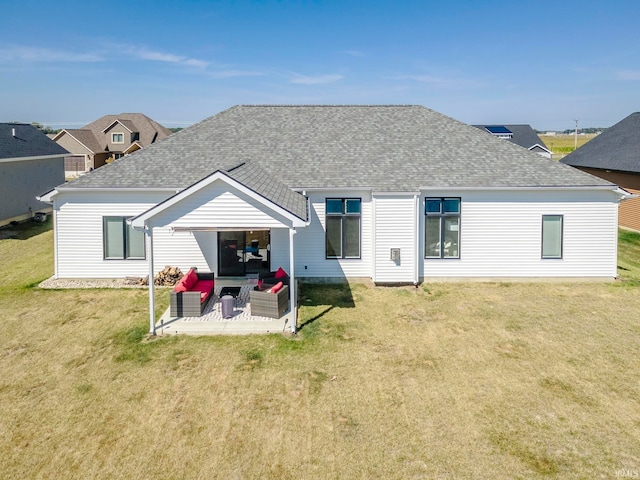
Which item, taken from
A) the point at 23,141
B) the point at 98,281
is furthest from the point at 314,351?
the point at 23,141

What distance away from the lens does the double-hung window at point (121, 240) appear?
58.1 ft

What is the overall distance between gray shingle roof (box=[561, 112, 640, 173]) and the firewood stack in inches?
990

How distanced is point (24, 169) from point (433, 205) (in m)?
26.1

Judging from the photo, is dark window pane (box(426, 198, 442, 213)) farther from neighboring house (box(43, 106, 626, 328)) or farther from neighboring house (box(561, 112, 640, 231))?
neighboring house (box(561, 112, 640, 231))

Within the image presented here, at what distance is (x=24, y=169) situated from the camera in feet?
99.2

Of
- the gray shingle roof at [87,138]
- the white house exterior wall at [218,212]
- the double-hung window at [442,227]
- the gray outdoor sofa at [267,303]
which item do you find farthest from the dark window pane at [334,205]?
Result: the gray shingle roof at [87,138]

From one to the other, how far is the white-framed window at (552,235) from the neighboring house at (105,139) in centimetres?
5119

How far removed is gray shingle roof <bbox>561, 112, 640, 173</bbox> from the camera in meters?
28.7

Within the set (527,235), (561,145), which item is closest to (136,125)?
(527,235)

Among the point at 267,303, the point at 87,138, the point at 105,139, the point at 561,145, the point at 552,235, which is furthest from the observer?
the point at 561,145

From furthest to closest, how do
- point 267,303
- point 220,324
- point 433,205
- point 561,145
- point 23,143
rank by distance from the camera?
point 561,145, point 23,143, point 433,205, point 267,303, point 220,324

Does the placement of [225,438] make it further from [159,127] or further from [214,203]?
[159,127]

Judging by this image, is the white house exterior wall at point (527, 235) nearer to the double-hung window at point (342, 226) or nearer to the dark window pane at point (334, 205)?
the double-hung window at point (342, 226)

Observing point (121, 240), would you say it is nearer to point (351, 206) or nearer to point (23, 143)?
point (351, 206)
